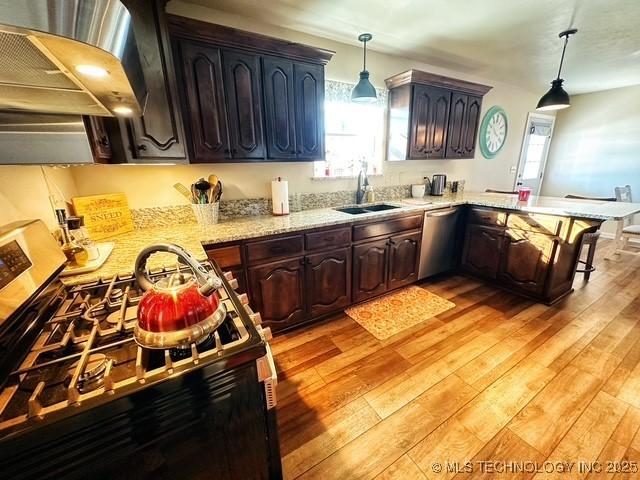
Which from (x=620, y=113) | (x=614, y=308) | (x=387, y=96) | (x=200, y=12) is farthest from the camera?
(x=620, y=113)

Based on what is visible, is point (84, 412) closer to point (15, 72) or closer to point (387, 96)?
point (15, 72)

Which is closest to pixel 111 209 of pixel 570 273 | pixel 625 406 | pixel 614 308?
pixel 625 406

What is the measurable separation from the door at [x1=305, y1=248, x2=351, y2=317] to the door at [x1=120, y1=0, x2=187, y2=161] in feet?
4.07

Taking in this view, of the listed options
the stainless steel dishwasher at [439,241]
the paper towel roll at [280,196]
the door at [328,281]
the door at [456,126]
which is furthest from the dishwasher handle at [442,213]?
the paper towel roll at [280,196]

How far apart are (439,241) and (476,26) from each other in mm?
1974

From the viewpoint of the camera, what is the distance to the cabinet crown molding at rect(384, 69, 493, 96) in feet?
8.51

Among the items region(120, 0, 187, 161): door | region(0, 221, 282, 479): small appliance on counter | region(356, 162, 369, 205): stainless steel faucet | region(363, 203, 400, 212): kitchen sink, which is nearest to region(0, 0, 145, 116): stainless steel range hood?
region(0, 221, 282, 479): small appliance on counter

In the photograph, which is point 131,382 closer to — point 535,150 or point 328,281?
point 328,281

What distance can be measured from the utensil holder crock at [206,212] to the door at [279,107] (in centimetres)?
60

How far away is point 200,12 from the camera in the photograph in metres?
1.90

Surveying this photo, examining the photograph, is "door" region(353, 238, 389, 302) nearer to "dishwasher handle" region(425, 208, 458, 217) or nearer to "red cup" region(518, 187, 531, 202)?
"dishwasher handle" region(425, 208, 458, 217)

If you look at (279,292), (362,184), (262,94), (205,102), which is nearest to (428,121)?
(362,184)

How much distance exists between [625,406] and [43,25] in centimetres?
275

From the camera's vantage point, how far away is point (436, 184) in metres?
3.34
